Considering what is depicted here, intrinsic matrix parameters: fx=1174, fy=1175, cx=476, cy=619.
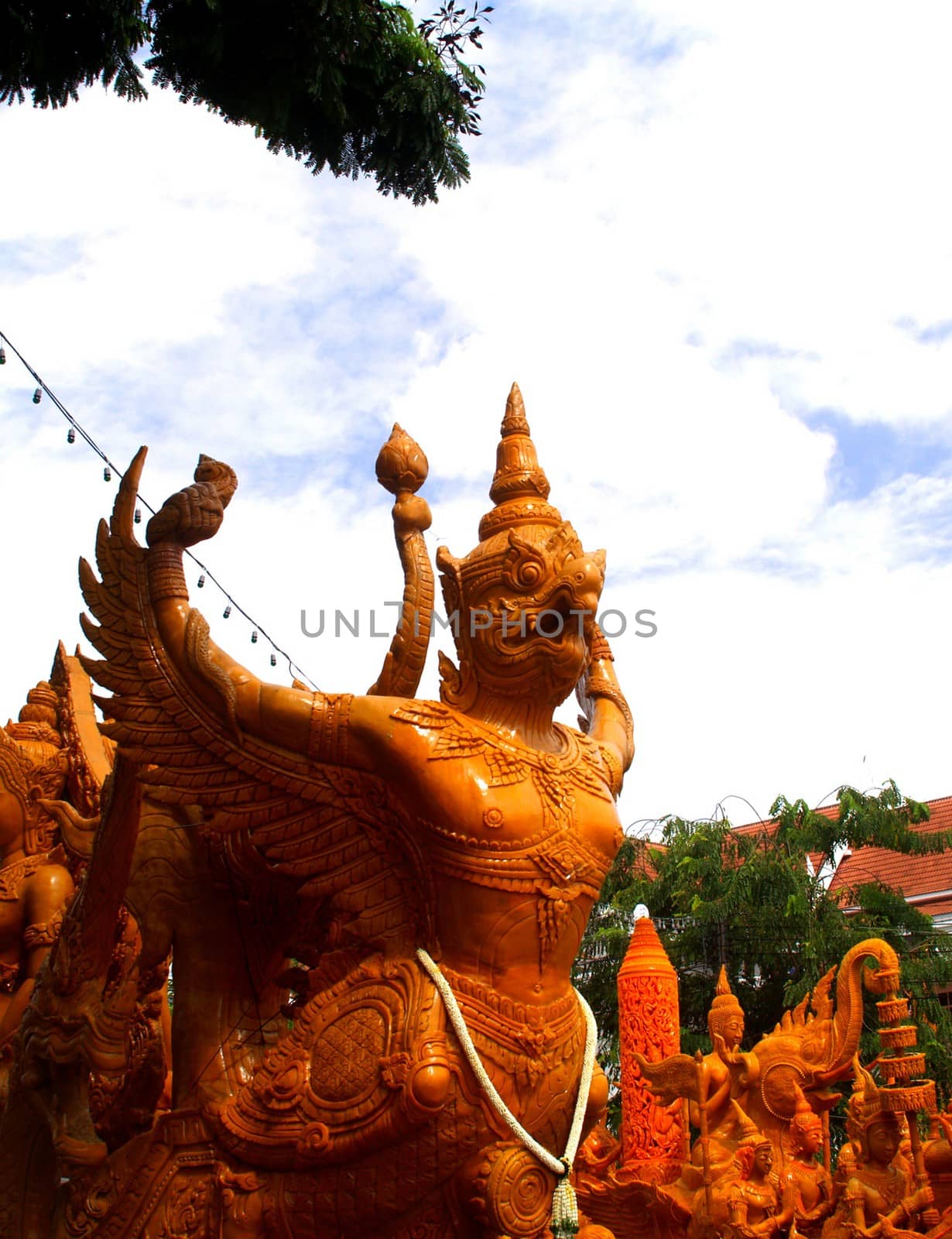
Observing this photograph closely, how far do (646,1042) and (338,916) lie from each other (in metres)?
3.62

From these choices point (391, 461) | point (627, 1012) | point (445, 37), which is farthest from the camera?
point (627, 1012)

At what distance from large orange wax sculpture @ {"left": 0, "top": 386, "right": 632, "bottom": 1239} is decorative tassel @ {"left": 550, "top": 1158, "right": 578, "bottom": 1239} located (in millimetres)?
35

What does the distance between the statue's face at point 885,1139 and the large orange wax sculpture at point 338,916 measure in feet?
7.96

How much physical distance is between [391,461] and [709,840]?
32.6 feet

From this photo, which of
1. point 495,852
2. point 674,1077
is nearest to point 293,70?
point 495,852

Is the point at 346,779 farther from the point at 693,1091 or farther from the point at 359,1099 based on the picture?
the point at 693,1091

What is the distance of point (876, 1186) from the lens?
16.4 feet

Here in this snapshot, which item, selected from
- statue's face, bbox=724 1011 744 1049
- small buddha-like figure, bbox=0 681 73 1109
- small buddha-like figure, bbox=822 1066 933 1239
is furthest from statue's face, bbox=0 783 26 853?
→ small buddha-like figure, bbox=822 1066 933 1239

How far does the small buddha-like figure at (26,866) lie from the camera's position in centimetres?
504

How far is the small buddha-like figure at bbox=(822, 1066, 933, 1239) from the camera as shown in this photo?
15.9ft

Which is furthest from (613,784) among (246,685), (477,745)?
(246,685)

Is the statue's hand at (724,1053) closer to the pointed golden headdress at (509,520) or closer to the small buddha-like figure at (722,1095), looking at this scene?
the small buddha-like figure at (722,1095)

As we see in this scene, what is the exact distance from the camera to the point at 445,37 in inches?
174

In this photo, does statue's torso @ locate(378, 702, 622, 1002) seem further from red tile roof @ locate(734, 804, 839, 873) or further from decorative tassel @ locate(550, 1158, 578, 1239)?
red tile roof @ locate(734, 804, 839, 873)
